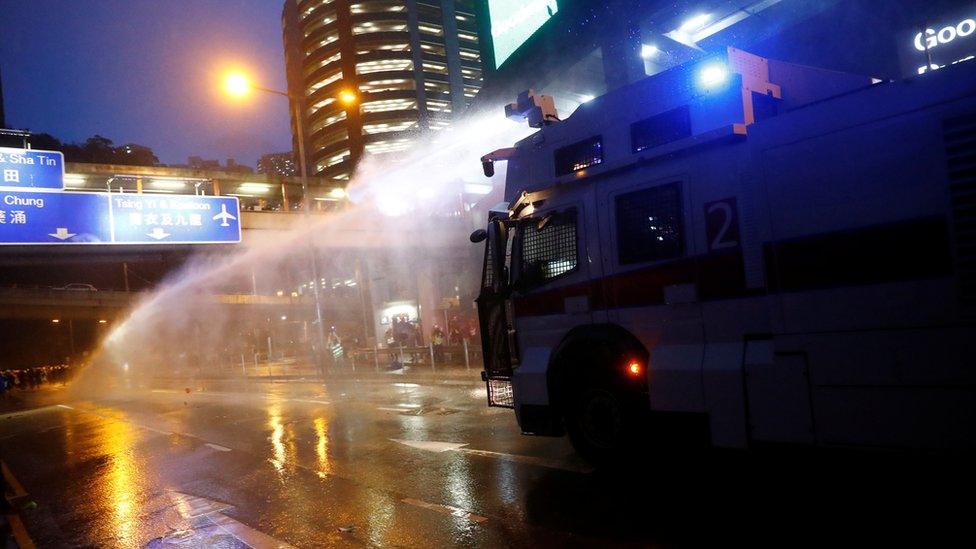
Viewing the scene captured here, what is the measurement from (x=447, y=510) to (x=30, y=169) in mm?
15524

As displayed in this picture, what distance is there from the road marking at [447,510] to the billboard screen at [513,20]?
46.8 ft

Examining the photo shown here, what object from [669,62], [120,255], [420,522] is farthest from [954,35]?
[120,255]

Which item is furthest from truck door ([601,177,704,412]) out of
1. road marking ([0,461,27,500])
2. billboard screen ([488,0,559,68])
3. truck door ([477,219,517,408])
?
billboard screen ([488,0,559,68])

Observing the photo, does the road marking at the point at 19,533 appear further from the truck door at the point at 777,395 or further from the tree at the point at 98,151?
the tree at the point at 98,151

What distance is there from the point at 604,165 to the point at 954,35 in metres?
8.33

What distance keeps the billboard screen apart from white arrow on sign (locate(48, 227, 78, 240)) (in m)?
13.3

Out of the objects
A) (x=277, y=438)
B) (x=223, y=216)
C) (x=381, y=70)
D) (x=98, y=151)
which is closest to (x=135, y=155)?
(x=98, y=151)

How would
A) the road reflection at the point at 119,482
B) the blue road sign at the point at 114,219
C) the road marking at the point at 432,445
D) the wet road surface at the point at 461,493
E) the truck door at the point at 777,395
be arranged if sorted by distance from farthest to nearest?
the blue road sign at the point at 114,219
the road marking at the point at 432,445
the road reflection at the point at 119,482
the truck door at the point at 777,395
the wet road surface at the point at 461,493

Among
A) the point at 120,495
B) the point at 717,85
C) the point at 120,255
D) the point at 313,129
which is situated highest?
the point at 313,129

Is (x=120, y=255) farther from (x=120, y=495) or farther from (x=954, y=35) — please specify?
(x=954, y=35)

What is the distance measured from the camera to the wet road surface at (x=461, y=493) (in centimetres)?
412

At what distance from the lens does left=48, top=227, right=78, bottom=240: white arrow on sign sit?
50.6ft

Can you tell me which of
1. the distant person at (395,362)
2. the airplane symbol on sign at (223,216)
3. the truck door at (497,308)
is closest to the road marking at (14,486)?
the truck door at (497,308)

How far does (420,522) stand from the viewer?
483cm
